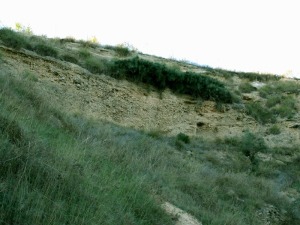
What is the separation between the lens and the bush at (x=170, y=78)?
16.0 m

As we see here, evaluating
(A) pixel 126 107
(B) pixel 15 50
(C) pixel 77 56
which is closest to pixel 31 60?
(B) pixel 15 50

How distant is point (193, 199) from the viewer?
307 inches

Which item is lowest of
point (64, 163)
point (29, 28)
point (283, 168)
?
point (283, 168)

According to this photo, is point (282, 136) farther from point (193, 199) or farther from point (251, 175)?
point (193, 199)

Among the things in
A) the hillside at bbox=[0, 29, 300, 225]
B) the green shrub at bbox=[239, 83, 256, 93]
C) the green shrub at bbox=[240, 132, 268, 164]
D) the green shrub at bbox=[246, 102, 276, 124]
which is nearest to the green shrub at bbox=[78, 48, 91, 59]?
the hillside at bbox=[0, 29, 300, 225]

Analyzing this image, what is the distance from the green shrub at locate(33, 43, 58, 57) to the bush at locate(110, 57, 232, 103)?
88.7 inches

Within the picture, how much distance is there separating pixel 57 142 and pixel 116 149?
1.97m

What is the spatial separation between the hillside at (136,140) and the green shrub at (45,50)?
0.15 ft

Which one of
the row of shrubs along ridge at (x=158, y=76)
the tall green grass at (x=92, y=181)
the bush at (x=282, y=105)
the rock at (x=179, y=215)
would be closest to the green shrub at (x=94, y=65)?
the row of shrubs along ridge at (x=158, y=76)

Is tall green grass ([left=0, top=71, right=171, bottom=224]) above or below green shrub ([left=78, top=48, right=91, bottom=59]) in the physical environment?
below

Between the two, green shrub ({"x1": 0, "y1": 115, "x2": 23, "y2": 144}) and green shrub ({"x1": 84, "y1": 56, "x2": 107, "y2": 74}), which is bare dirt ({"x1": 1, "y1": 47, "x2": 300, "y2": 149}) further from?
green shrub ({"x1": 0, "y1": 115, "x2": 23, "y2": 144})

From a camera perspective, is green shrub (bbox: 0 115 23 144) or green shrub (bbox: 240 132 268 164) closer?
green shrub (bbox: 0 115 23 144)

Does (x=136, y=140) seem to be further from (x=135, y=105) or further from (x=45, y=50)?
(x=45, y=50)

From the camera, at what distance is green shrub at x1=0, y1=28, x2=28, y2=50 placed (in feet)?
44.8
